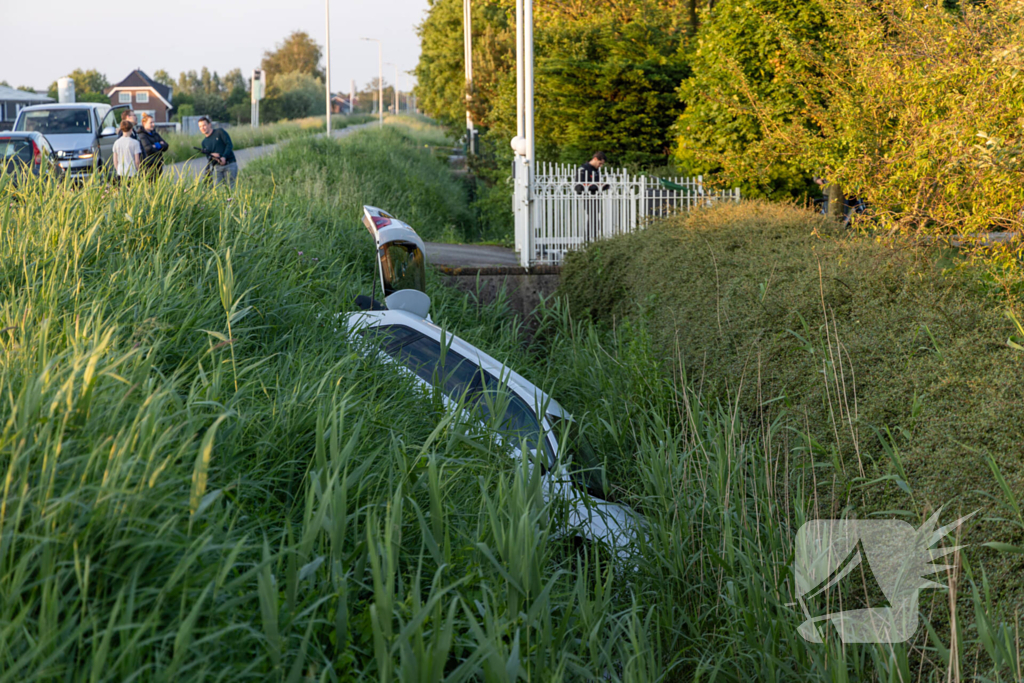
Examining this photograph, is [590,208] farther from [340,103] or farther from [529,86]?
[340,103]

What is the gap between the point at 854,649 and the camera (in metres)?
3.21

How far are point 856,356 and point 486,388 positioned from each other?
87.2 inches

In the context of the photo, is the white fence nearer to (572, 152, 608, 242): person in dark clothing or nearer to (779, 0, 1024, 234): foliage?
(572, 152, 608, 242): person in dark clothing

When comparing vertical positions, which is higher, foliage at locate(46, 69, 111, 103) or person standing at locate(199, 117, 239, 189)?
foliage at locate(46, 69, 111, 103)

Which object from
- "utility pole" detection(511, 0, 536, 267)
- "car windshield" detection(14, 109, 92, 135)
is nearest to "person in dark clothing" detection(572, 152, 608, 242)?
"utility pole" detection(511, 0, 536, 267)

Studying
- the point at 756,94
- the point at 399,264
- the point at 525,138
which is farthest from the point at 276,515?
the point at 525,138

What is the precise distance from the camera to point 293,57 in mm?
113688

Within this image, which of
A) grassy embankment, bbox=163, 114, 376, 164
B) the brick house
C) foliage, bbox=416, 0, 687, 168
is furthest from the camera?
the brick house

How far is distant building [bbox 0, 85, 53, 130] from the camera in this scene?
65.6 m

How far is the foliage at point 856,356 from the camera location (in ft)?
12.4

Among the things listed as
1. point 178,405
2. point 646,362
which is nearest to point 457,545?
point 178,405

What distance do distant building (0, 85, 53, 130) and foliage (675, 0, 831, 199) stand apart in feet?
204

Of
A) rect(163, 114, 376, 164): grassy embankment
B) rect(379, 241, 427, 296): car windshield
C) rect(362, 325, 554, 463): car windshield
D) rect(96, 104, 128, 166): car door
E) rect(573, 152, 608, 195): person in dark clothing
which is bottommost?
rect(362, 325, 554, 463): car windshield

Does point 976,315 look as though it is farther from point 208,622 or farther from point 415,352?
point 208,622
